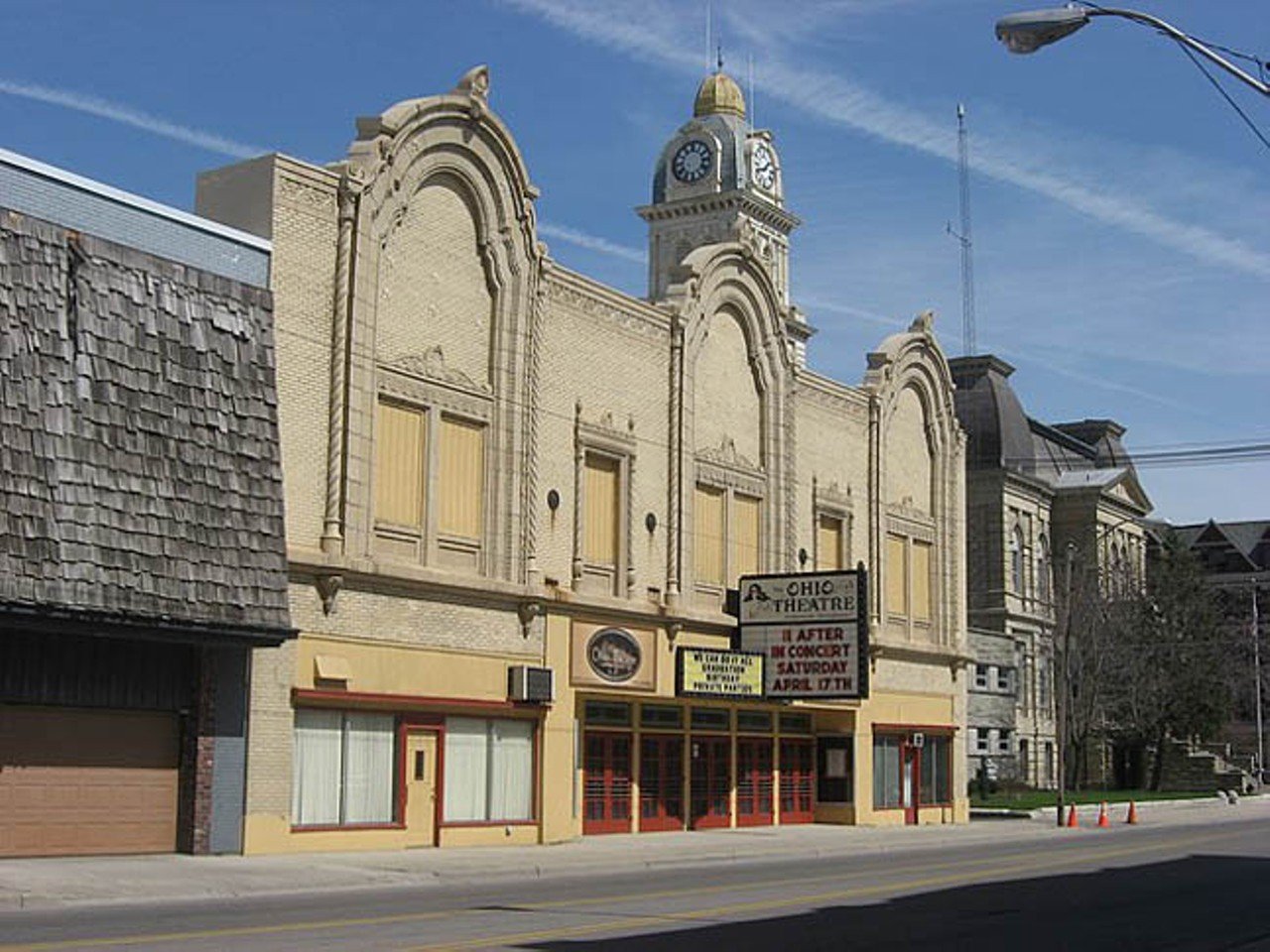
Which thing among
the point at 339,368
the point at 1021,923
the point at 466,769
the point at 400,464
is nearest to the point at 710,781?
the point at 466,769

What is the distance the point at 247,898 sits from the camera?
20656 mm

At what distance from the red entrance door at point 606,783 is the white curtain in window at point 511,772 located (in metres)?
2.29

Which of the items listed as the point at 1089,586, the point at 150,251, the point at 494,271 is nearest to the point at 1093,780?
the point at 1089,586

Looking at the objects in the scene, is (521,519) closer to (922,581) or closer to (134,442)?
(134,442)

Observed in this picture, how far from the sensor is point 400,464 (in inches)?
1200

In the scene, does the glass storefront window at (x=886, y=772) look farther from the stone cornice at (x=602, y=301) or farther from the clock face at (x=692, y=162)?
the clock face at (x=692, y=162)

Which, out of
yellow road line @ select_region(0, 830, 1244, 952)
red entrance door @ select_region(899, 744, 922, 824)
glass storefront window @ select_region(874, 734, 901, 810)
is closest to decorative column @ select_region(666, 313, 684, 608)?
yellow road line @ select_region(0, 830, 1244, 952)

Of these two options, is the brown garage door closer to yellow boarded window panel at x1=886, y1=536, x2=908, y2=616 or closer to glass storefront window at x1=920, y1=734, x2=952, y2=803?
yellow boarded window panel at x1=886, y1=536, x2=908, y2=616

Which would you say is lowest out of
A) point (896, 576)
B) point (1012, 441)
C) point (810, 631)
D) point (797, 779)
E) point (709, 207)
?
point (797, 779)

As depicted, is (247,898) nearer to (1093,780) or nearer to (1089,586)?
(1089,586)

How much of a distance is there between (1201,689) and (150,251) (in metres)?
62.5

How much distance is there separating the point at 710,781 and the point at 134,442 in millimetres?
19035

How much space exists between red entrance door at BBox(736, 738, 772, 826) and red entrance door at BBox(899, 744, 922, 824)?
19.9 ft

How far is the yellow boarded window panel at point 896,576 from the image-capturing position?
47.1 m
